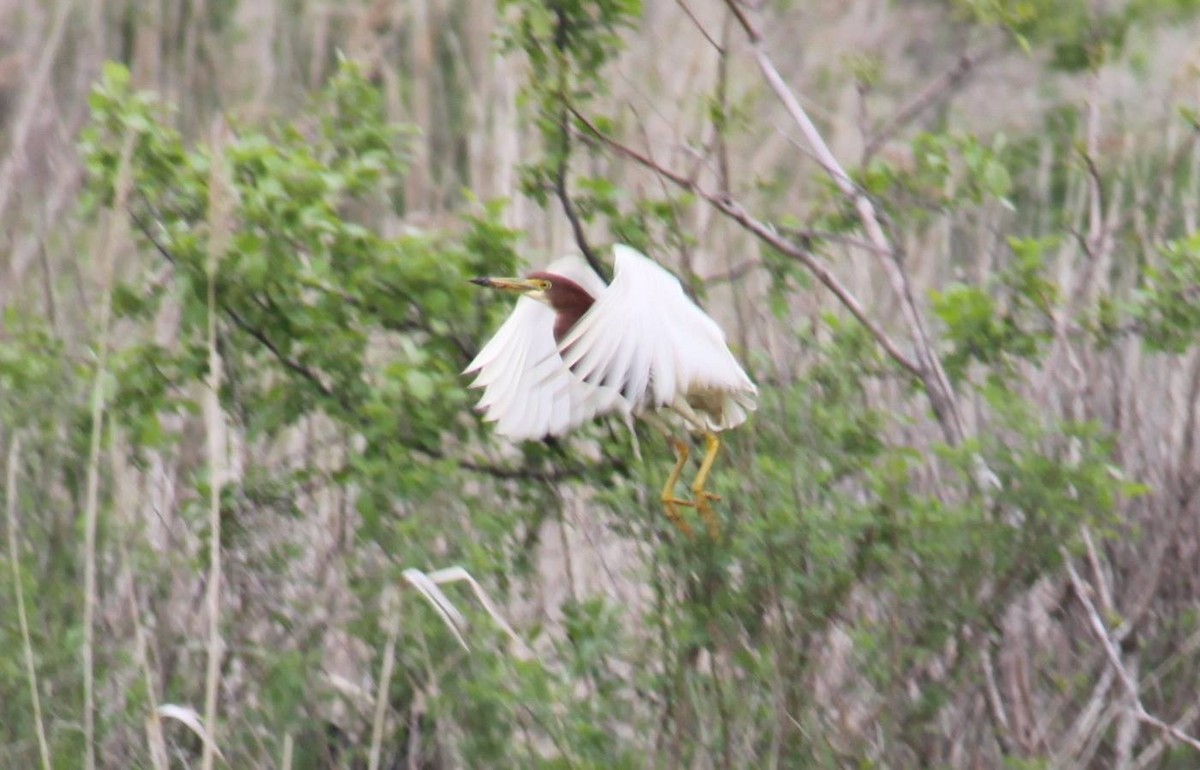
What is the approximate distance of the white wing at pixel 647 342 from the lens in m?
2.18

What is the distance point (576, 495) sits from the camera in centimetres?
271

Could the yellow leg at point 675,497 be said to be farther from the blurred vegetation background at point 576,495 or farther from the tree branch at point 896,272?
the tree branch at point 896,272

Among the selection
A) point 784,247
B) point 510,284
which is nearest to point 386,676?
point 510,284

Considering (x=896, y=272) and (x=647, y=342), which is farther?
(x=896, y=272)

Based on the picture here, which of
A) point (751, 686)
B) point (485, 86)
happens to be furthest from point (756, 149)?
point (751, 686)

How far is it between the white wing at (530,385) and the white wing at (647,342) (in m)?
0.15

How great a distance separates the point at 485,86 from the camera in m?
4.36

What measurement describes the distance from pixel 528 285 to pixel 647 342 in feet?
1.12

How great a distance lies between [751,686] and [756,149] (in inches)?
105

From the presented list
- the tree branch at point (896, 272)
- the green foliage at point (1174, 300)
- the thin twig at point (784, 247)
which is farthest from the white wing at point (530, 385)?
the green foliage at point (1174, 300)

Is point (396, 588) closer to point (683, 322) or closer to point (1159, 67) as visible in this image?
point (683, 322)

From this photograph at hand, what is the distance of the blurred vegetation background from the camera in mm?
2256

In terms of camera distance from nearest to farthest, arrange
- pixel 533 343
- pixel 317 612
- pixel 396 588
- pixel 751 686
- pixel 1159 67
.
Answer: pixel 751 686, pixel 396 588, pixel 533 343, pixel 317 612, pixel 1159 67

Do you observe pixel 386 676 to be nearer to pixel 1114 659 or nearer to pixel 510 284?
pixel 510 284
